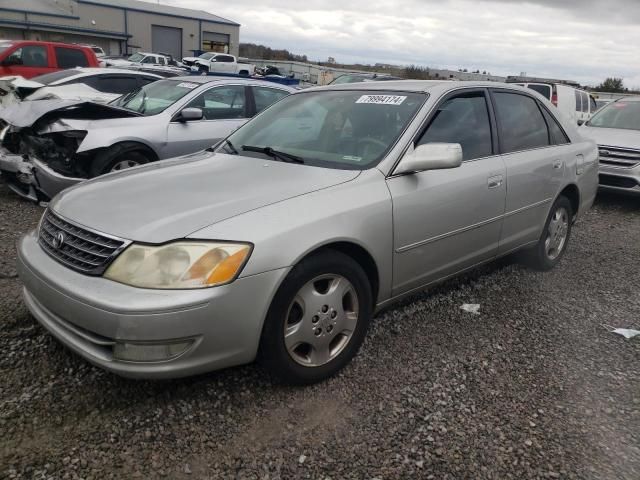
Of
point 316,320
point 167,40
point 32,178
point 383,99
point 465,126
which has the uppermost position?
point 383,99

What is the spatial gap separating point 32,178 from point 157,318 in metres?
4.13

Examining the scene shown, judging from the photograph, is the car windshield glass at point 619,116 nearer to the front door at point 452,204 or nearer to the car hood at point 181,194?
the front door at point 452,204

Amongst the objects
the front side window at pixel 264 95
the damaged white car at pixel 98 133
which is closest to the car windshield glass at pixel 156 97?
the damaged white car at pixel 98 133

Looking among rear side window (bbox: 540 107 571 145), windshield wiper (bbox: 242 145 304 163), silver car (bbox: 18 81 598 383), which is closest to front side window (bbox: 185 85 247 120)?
silver car (bbox: 18 81 598 383)

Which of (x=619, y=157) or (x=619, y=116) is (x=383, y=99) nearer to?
(x=619, y=157)

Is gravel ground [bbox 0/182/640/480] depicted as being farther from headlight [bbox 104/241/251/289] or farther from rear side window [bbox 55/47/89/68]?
rear side window [bbox 55/47/89/68]

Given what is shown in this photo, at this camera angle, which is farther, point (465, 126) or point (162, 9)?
point (162, 9)

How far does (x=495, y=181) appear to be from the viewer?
12.2 ft

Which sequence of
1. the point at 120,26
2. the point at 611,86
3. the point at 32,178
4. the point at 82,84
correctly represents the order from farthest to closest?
the point at 120,26 → the point at 611,86 → the point at 82,84 → the point at 32,178

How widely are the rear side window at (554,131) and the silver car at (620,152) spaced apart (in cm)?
278

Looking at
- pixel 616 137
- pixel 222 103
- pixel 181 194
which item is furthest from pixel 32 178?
pixel 616 137

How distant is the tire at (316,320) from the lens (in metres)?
2.55

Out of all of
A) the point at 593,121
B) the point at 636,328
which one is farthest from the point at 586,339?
the point at 593,121

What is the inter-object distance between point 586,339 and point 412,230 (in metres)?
1.52
